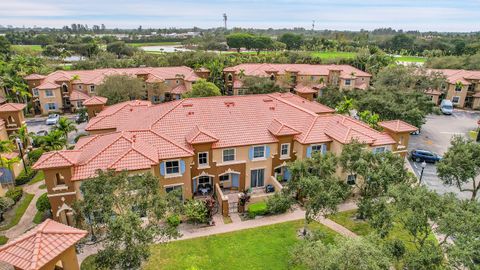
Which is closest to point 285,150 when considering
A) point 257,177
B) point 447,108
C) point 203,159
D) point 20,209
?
point 257,177

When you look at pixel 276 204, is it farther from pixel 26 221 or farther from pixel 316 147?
pixel 26 221

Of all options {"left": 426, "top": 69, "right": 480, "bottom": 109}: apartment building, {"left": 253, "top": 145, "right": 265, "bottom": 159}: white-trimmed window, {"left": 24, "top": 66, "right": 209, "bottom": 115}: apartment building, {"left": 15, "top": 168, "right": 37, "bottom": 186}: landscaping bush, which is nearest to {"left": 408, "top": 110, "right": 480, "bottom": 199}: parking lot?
{"left": 426, "top": 69, "right": 480, "bottom": 109}: apartment building

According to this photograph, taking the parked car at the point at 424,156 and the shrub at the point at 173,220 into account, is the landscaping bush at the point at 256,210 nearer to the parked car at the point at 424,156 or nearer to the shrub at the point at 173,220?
the shrub at the point at 173,220

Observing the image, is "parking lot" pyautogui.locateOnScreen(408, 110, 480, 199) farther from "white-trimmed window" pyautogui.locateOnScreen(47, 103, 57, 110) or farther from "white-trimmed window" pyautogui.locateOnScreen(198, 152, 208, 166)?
"white-trimmed window" pyautogui.locateOnScreen(47, 103, 57, 110)

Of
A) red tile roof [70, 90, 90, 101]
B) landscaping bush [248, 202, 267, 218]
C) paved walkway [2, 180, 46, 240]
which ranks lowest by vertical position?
paved walkway [2, 180, 46, 240]

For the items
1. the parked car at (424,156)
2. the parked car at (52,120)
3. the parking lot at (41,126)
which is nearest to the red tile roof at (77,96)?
the parking lot at (41,126)

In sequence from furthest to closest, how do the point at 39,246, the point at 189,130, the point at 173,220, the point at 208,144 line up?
1. the point at 189,130
2. the point at 208,144
3. the point at 173,220
4. the point at 39,246
